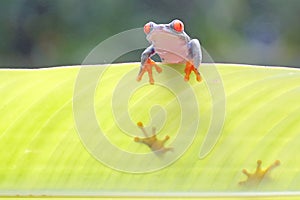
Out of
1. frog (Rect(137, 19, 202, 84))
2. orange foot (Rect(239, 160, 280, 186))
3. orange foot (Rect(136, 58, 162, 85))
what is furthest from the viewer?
frog (Rect(137, 19, 202, 84))

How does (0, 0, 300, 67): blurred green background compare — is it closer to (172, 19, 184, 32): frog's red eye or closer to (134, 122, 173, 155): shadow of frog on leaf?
(172, 19, 184, 32): frog's red eye

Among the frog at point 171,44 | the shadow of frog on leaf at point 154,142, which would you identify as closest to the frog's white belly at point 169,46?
the frog at point 171,44

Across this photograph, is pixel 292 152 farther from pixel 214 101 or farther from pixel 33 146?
pixel 33 146

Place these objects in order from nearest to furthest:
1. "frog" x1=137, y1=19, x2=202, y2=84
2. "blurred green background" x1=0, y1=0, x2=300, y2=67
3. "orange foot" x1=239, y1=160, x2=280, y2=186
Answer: "orange foot" x1=239, y1=160, x2=280, y2=186, "frog" x1=137, y1=19, x2=202, y2=84, "blurred green background" x1=0, y1=0, x2=300, y2=67

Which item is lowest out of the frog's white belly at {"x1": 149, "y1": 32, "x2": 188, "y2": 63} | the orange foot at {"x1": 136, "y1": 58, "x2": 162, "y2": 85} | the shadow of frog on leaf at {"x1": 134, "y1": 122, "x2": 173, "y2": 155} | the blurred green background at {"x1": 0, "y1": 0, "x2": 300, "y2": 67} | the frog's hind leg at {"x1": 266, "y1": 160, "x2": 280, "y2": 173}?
the blurred green background at {"x1": 0, "y1": 0, "x2": 300, "y2": 67}

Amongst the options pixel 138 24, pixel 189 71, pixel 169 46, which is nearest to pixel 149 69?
pixel 189 71

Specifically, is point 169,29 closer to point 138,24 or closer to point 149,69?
point 149,69

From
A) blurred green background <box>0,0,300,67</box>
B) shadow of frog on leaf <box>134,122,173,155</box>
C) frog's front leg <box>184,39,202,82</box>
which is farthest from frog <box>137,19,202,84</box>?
blurred green background <box>0,0,300,67</box>
